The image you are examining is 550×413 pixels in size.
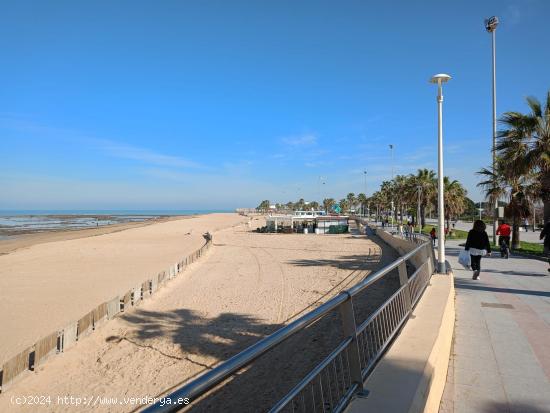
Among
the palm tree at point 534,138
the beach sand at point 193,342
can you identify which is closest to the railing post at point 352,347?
the beach sand at point 193,342

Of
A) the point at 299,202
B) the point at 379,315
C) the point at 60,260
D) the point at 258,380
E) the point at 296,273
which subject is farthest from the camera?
the point at 299,202

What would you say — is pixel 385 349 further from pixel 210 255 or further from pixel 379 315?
pixel 210 255

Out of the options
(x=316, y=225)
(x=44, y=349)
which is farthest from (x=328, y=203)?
(x=44, y=349)

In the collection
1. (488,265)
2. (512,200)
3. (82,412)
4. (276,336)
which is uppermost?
(512,200)

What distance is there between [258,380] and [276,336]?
18.4ft

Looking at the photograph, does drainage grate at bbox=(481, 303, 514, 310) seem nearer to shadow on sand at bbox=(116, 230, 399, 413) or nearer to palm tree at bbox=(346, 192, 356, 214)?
shadow on sand at bbox=(116, 230, 399, 413)

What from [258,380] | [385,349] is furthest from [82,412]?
[385,349]

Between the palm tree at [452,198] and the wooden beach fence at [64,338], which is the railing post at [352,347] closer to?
the wooden beach fence at [64,338]

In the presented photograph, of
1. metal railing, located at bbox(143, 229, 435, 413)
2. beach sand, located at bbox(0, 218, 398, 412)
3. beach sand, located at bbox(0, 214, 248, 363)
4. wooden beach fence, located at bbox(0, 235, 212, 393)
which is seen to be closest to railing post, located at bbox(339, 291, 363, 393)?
metal railing, located at bbox(143, 229, 435, 413)

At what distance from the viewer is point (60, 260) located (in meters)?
25.1

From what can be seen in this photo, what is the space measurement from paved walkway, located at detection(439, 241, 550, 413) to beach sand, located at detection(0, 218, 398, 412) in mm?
2782

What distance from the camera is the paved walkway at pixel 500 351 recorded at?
395 cm

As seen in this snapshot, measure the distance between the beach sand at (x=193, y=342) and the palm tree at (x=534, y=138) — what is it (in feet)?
22.2

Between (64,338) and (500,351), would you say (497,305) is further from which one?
(64,338)
